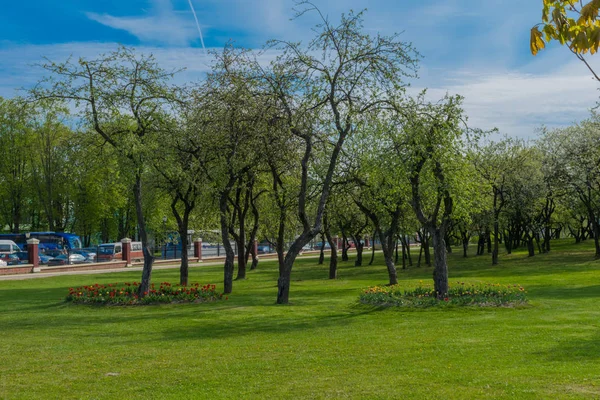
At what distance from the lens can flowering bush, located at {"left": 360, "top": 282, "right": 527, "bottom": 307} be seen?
18078 mm

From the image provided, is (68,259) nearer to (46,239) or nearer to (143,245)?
(46,239)

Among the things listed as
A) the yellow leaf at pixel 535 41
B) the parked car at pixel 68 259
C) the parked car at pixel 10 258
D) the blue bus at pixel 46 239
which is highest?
the yellow leaf at pixel 535 41

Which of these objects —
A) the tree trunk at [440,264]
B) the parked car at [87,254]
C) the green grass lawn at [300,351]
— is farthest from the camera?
the parked car at [87,254]

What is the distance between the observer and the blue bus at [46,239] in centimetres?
6138

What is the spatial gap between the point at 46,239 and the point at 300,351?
57.7 metres

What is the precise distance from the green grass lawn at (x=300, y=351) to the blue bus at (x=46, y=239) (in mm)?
42943

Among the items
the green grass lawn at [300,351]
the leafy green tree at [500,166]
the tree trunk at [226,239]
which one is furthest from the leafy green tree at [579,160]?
the tree trunk at [226,239]

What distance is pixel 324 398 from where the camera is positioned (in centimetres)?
802

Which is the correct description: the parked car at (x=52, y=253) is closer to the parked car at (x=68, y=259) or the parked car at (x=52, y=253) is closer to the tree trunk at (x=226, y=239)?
the parked car at (x=68, y=259)

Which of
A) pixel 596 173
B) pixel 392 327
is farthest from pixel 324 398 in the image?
pixel 596 173

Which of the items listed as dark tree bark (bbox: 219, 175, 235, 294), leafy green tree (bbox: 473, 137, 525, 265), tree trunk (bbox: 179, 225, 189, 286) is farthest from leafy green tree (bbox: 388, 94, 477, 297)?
leafy green tree (bbox: 473, 137, 525, 265)

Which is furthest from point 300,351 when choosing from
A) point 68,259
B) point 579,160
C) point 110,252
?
point 110,252

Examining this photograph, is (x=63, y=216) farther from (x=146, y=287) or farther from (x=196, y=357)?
(x=196, y=357)

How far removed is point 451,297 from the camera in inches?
739
